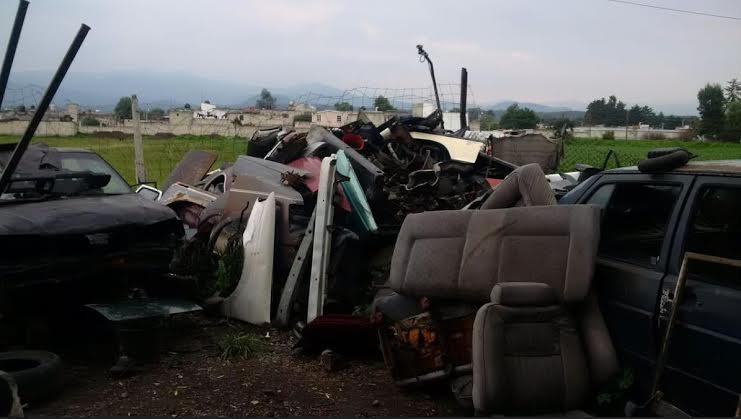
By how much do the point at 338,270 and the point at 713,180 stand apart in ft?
11.1

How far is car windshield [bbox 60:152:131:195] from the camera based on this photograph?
6039 mm

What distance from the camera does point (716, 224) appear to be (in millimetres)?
3215

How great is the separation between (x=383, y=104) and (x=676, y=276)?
13029mm

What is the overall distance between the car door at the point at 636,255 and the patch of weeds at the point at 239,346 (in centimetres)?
282

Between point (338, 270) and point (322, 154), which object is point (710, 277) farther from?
point (322, 154)

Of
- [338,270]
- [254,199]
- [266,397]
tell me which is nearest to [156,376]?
[266,397]

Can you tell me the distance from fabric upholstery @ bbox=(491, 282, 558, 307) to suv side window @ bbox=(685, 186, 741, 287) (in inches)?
29.6

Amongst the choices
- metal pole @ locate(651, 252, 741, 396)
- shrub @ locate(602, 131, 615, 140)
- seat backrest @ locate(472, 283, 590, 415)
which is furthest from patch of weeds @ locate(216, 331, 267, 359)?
shrub @ locate(602, 131, 615, 140)

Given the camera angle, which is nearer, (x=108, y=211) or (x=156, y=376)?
(x=156, y=376)

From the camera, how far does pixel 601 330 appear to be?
11.4 feet

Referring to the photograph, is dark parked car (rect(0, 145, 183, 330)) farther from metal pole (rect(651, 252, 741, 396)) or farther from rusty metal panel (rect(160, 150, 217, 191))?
metal pole (rect(651, 252, 741, 396))

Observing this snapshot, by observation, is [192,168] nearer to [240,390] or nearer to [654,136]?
[240,390]

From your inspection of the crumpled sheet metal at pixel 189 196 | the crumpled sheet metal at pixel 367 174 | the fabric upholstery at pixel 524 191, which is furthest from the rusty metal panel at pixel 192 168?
the fabric upholstery at pixel 524 191

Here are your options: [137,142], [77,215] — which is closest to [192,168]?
[137,142]
